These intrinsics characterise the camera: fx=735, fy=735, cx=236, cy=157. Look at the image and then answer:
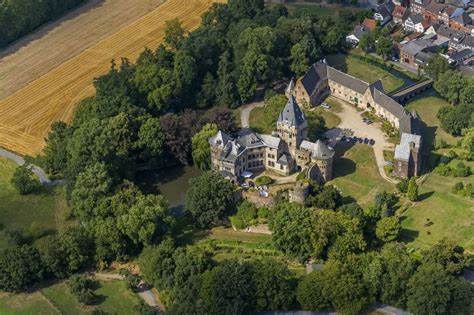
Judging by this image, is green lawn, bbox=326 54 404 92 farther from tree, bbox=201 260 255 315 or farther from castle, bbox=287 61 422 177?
tree, bbox=201 260 255 315

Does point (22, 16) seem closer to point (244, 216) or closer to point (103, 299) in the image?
point (244, 216)

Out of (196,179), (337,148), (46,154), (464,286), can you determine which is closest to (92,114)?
(46,154)

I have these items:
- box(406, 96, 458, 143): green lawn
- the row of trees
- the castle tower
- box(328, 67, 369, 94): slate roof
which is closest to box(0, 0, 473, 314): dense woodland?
box(328, 67, 369, 94): slate roof

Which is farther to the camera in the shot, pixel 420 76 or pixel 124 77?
pixel 420 76

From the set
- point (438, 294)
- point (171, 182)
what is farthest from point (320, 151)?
point (438, 294)

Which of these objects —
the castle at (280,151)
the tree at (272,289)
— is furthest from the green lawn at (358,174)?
the tree at (272,289)

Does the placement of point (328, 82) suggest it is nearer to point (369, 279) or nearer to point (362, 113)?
point (362, 113)
